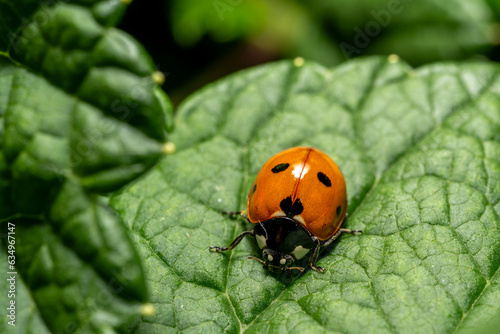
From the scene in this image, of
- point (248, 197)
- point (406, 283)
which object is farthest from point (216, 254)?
point (406, 283)

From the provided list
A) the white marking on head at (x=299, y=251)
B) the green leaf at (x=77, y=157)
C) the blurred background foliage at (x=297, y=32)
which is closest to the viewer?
the green leaf at (x=77, y=157)

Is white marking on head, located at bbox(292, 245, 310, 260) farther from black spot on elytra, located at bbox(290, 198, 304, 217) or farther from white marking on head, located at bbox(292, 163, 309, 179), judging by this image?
white marking on head, located at bbox(292, 163, 309, 179)

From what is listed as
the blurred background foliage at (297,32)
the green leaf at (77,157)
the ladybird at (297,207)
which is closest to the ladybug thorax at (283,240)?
the ladybird at (297,207)

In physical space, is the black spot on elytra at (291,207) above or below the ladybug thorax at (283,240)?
above

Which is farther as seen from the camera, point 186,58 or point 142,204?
point 186,58

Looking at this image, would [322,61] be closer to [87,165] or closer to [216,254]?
[216,254]

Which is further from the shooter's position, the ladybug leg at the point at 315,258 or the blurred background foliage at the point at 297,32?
the blurred background foliage at the point at 297,32

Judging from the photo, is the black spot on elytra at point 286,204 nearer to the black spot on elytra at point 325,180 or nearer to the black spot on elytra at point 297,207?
the black spot on elytra at point 297,207
